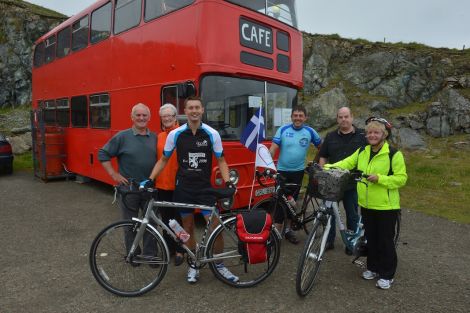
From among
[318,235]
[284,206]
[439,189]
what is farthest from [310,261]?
[439,189]

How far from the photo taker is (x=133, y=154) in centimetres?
411

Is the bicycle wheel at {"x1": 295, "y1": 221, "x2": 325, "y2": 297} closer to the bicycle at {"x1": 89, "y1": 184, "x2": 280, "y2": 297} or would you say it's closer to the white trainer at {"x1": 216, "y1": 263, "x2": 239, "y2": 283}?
the bicycle at {"x1": 89, "y1": 184, "x2": 280, "y2": 297}

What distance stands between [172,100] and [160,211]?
2184mm

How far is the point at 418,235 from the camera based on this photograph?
5.95 meters

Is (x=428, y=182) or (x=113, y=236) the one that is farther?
(x=428, y=182)

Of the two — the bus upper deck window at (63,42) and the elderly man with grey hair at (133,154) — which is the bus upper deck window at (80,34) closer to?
the bus upper deck window at (63,42)

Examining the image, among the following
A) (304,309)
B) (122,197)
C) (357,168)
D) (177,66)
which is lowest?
(304,309)

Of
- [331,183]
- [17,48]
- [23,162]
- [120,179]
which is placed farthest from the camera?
[17,48]

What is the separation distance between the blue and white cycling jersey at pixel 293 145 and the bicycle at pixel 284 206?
30cm

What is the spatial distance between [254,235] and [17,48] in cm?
2936

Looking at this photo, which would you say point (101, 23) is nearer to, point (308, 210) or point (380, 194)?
point (308, 210)

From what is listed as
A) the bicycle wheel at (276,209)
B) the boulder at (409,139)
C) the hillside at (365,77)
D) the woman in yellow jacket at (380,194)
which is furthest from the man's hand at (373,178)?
the hillside at (365,77)

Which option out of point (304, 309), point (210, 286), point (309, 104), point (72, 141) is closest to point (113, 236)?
point (210, 286)

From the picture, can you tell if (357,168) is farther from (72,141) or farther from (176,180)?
(72,141)
